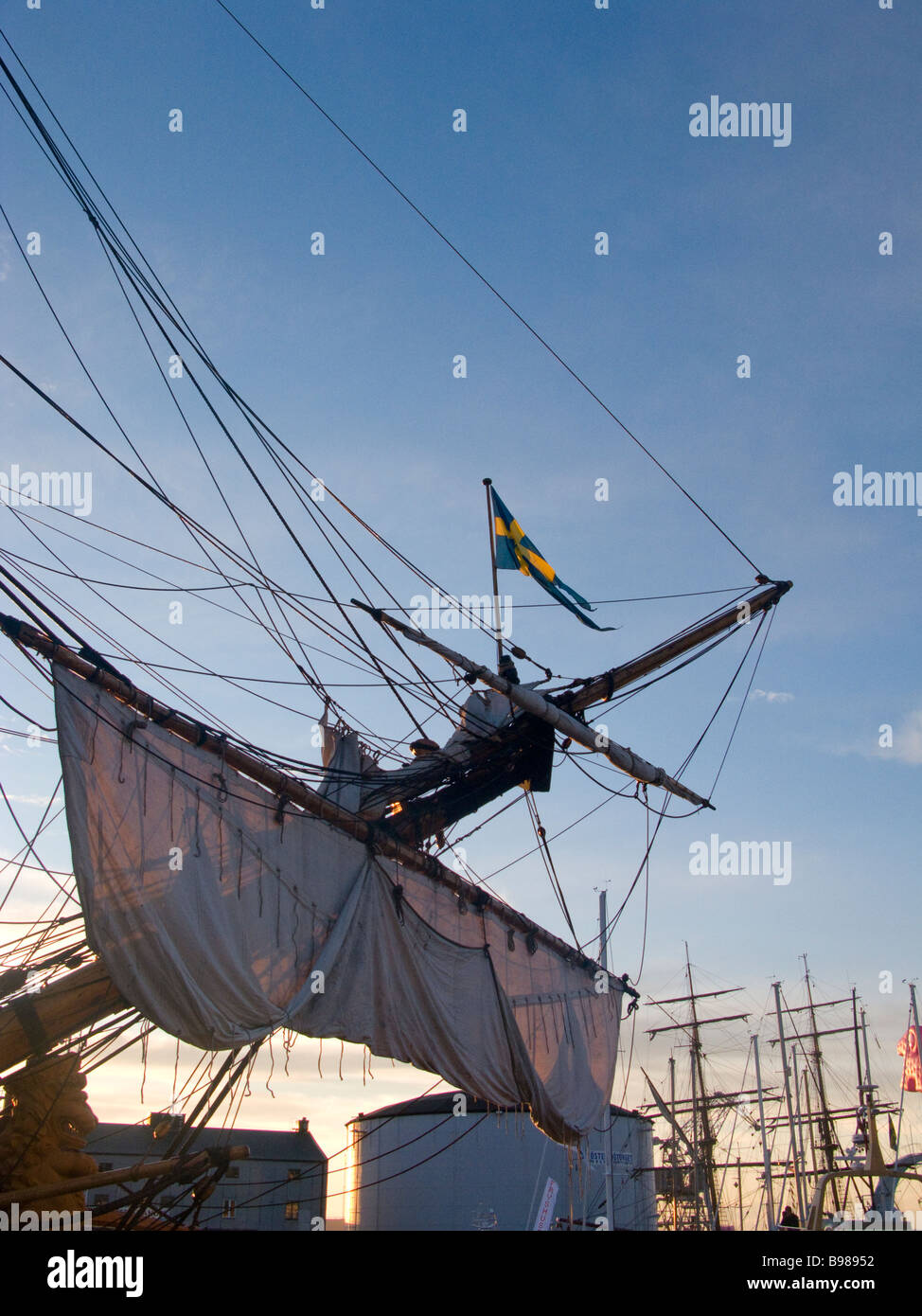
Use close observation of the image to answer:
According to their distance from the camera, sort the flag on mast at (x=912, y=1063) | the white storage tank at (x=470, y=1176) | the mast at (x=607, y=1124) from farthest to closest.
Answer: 1. the white storage tank at (x=470, y=1176)
2. the flag on mast at (x=912, y=1063)
3. the mast at (x=607, y=1124)

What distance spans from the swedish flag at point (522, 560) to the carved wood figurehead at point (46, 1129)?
9.39 meters

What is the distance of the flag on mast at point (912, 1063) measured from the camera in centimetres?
2784

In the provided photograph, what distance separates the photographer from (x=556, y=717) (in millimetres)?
16797

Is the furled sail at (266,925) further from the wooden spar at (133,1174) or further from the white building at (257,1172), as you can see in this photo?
the white building at (257,1172)

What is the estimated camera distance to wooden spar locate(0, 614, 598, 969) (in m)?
11.3

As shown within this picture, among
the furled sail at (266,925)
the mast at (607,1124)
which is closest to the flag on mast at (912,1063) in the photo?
the mast at (607,1124)

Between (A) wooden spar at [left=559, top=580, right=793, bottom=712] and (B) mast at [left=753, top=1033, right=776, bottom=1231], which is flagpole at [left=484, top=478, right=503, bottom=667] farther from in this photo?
(B) mast at [left=753, top=1033, right=776, bottom=1231]

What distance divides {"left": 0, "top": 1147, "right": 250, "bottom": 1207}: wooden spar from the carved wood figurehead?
24 centimetres

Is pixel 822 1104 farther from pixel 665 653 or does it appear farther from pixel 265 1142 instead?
pixel 665 653

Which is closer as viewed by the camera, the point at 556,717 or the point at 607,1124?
the point at 556,717

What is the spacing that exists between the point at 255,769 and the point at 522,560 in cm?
562

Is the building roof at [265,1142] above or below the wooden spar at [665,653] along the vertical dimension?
below

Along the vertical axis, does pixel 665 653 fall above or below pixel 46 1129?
above

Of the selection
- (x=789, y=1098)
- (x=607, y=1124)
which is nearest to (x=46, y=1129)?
(x=607, y=1124)
